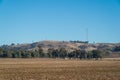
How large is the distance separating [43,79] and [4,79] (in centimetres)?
500

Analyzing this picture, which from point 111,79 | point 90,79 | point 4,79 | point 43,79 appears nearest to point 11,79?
point 4,79

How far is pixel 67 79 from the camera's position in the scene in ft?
128

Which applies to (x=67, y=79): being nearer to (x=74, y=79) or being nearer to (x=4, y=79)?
(x=74, y=79)

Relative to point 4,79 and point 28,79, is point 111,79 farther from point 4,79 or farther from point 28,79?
point 4,79

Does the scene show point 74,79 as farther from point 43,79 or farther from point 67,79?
point 43,79

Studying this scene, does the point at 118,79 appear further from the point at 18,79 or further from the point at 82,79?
the point at 18,79

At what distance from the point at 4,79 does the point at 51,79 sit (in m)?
6.04

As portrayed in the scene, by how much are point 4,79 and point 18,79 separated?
183 cm

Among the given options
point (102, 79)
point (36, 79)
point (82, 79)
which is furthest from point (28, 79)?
point (102, 79)

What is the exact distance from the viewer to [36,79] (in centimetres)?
3900

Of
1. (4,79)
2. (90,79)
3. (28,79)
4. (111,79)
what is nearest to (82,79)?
(90,79)

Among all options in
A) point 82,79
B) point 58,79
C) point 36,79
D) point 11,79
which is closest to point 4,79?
point 11,79

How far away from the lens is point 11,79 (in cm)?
3862

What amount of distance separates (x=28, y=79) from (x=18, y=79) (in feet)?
4.18
